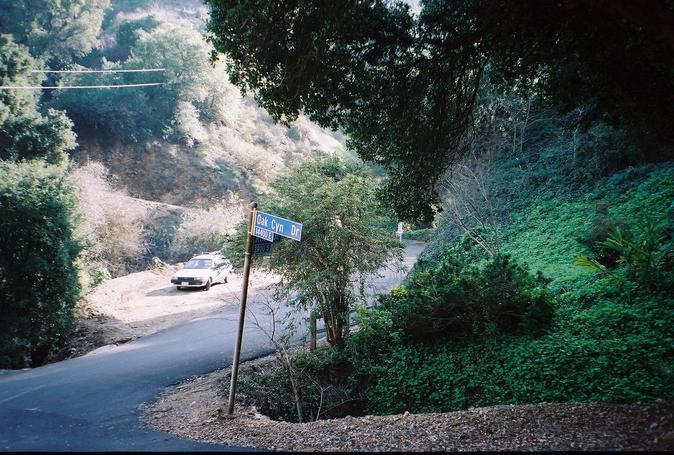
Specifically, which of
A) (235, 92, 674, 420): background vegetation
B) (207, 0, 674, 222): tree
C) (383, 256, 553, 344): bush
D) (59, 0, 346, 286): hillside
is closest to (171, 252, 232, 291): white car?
(59, 0, 346, 286): hillside

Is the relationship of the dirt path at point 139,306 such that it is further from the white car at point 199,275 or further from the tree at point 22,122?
the tree at point 22,122

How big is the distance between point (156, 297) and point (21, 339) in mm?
6724

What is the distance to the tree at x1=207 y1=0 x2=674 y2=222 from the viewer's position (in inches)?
233

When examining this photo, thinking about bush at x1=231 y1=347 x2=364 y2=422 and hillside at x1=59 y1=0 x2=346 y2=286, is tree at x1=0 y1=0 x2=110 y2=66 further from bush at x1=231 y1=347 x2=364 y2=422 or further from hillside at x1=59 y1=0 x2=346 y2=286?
bush at x1=231 y1=347 x2=364 y2=422

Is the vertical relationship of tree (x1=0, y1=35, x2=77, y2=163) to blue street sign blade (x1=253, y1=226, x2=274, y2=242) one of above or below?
above

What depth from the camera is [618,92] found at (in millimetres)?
6270

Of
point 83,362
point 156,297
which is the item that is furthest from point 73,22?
point 83,362

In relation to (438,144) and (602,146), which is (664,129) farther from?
(602,146)

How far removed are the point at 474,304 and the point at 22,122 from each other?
25199 millimetres

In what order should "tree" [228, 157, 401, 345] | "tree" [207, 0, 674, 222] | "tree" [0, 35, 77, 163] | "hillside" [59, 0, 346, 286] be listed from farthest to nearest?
"hillside" [59, 0, 346, 286]
"tree" [0, 35, 77, 163]
"tree" [228, 157, 401, 345]
"tree" [207, 0, 674, 222]

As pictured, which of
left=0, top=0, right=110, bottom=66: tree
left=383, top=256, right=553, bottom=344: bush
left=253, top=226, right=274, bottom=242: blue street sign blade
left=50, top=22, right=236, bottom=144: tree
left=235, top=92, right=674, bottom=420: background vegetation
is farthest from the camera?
left=50, top=22, right=236, bottom=144: tree

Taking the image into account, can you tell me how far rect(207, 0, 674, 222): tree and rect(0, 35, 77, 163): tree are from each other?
21.6 metres

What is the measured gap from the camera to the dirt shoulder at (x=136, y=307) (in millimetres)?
15703

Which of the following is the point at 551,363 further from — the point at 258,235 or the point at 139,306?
the point at 139,306
